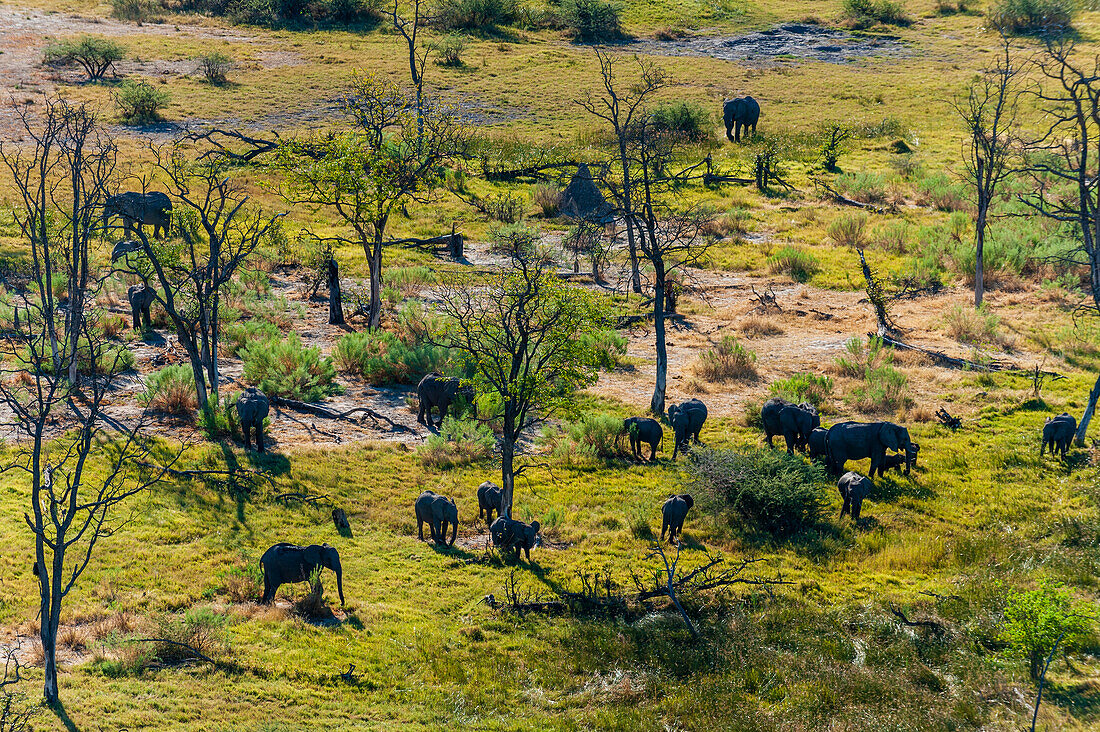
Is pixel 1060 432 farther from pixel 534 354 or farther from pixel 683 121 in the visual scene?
A: pixel 683 121

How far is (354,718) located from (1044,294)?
27.4m

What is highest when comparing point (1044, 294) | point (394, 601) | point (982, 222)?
point (982, 222)

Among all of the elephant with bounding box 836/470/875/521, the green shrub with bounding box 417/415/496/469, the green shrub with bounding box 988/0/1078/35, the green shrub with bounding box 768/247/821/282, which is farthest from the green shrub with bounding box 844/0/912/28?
the elephant with bounding box 836/470/875/521

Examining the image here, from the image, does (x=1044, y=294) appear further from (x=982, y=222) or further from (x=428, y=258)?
(x=428, y=258)

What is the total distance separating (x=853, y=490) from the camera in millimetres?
16781

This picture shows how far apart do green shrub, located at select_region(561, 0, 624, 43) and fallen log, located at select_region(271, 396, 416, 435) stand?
163 ft

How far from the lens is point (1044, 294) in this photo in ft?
98.4

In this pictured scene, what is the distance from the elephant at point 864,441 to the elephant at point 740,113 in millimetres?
32156

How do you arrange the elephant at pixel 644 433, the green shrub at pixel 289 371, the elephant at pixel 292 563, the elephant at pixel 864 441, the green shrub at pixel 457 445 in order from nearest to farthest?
the elephant at pixel 292 563 → the elephant at pixel 864 441 → the green shrub at pixel 457 445 → the elephant at pixel 644 433 → the green shrub at pixel 289 371

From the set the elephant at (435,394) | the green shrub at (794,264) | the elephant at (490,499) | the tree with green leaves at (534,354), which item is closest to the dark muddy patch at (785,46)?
the green shrub at (794,264)

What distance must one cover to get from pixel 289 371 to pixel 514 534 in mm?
9709

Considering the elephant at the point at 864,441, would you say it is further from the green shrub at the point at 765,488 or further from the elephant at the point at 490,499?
the elephant at the point at 490,499

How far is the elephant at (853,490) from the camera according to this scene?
55.0 ft

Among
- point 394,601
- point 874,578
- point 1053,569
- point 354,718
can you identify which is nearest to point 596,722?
point 354,718
